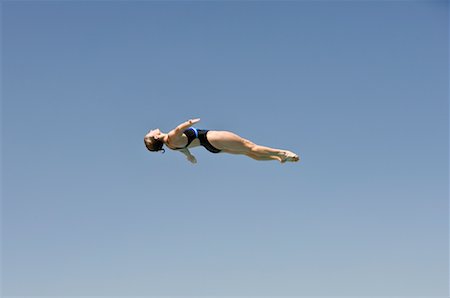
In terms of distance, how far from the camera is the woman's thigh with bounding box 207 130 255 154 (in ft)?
77.9

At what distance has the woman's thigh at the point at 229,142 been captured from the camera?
77.9ft

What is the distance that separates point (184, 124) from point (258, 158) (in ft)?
8.44

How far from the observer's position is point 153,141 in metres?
24.1

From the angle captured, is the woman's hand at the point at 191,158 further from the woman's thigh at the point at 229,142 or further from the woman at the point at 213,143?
the woman's thigh at the point at 229,142

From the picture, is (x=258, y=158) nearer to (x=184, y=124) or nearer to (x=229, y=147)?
(x=229, y=147)

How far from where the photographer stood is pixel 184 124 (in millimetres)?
23016

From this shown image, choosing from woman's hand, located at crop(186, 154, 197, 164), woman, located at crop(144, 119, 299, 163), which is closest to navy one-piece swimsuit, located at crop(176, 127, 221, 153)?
woman, located at crop(144, 119, 299, 163)

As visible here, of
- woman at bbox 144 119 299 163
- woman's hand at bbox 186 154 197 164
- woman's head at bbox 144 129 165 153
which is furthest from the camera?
woman's hand at bbox 186 154 197 164

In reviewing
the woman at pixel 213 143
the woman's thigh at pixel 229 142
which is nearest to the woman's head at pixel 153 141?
the woman at pixel 213 143

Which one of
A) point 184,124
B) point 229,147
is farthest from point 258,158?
point 184,124

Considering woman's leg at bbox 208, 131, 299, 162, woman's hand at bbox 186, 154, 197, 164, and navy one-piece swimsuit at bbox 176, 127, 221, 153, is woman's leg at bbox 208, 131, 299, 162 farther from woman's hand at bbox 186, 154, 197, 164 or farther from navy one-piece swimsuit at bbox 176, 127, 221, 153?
woman's hand at bbox 186, 154, 197, 164

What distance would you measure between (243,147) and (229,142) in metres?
0.47

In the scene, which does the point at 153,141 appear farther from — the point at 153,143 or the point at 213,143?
the point at 213,143

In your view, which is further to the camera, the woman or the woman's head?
the woman's head
